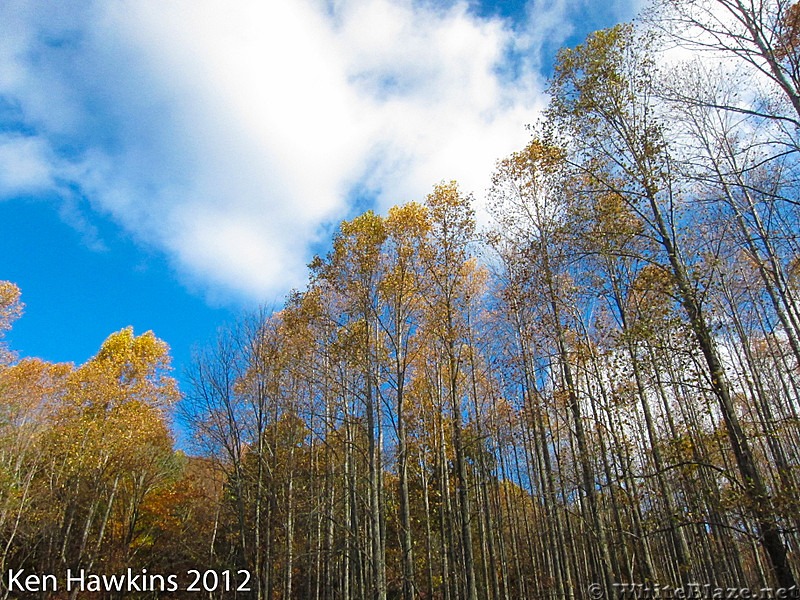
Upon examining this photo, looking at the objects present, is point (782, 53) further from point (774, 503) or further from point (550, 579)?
point (550, 579)

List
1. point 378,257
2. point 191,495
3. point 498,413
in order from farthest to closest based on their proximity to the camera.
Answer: point 191,495 < point 498,413 < point 378,257

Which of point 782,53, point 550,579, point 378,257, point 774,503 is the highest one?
point 378,257

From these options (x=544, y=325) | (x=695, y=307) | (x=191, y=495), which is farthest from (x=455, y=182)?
(x=191, y=495)

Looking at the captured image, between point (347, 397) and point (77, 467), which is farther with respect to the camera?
point (77, 467)

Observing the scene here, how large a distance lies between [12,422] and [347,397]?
1164 cm

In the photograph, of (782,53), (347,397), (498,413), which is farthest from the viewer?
(498,413)

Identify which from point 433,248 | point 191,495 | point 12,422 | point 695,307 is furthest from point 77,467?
point 695,307

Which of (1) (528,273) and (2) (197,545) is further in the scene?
(2) (197,545)

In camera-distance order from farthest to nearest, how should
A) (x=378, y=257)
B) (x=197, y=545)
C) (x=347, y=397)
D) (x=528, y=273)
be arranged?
(x=197, y=545), (x=347, y=397), (x=378, y=257), (x=528, y=273)

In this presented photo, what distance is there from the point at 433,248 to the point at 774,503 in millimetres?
7783

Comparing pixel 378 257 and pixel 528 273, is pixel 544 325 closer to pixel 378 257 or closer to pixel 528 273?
Answer: pixel 528 273

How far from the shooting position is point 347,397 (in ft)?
38.8

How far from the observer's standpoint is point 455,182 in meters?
10.9

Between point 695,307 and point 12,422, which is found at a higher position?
point 12,422
